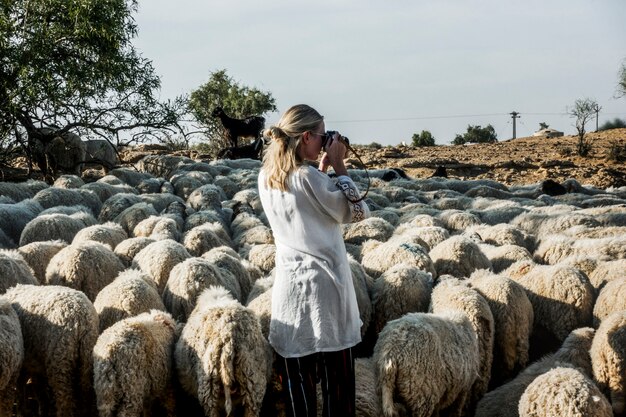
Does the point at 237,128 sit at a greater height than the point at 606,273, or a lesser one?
greater

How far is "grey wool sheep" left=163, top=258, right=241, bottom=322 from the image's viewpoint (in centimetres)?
686

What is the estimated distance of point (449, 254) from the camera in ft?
27.5

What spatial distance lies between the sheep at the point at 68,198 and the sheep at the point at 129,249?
4.10 meters

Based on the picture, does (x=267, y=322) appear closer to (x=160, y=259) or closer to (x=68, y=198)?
(x=160, y=259)

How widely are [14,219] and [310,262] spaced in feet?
24.9

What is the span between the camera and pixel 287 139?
4414 mm

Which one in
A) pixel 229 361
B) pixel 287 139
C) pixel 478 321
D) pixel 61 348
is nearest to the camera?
pixel 287 139

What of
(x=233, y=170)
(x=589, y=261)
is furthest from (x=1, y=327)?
(x=233, y=170)

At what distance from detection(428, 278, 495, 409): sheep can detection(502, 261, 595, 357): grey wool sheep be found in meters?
0.95

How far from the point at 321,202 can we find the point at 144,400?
2.29 metres

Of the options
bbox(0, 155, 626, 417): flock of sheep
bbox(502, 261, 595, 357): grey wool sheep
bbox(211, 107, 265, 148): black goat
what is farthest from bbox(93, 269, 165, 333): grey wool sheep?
bbox(211, 107, 265, 148): black goat

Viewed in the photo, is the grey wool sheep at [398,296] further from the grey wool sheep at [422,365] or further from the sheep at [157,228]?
the sheep at [157,228]

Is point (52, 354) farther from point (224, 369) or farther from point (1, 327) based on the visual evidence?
point (224, 369)

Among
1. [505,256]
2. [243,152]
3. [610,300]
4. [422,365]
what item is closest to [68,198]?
[505,256]
